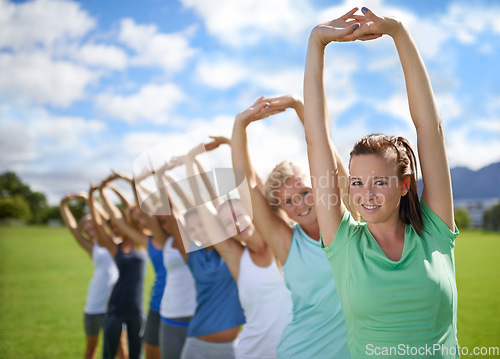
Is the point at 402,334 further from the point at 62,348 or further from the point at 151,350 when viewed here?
the point at 62,348

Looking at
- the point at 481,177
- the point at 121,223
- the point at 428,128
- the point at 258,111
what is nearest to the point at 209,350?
the point at 258,111

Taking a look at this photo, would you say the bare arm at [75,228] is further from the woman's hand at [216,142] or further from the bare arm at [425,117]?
the bare arm at [425,117]

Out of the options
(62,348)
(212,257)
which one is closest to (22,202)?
(62,348)

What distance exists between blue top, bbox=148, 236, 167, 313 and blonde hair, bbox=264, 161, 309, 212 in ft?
10.9

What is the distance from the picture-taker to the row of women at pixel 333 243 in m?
1.72

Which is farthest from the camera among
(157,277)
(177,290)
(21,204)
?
(21,204)

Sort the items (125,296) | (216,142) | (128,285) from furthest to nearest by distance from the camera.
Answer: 1. (128,285)
2. (125,296)
3. (216,142)

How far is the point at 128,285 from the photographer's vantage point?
6.17 meters

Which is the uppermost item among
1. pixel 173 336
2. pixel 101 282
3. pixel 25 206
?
pixel 25 206

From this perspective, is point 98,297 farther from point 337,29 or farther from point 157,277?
point 337,29

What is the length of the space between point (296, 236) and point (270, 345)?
3.22ft

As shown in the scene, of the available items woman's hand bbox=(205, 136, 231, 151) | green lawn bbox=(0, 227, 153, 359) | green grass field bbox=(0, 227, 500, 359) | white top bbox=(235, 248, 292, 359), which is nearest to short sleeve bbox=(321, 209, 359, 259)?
white top bbox=(235, 248, 292, 359)

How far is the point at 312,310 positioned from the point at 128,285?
4351mm

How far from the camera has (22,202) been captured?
9594 centimetres
